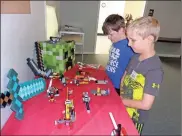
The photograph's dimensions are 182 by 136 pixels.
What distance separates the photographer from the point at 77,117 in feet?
2.41

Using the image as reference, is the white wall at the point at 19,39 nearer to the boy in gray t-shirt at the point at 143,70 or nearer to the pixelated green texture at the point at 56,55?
the pixelated green texture at the point at 56,55

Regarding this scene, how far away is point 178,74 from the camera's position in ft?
10.8

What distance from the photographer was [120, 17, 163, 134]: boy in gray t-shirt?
0.81 m

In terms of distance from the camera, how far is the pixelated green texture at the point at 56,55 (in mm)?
1104

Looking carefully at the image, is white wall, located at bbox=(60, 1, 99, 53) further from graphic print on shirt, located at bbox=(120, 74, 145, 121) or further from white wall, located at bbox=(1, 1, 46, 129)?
graphic print on shirt, located at bbox=(120, 74, 145, 121)

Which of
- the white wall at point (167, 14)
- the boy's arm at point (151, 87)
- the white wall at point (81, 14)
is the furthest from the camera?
the white wall at point (167, 14)

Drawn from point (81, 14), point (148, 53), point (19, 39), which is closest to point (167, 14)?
point (81, 14)

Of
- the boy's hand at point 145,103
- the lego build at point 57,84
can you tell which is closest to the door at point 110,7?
the lego build at point 57,84

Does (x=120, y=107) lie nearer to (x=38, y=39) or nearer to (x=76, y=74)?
(x=76, y=74)

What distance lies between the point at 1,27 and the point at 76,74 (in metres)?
0.61

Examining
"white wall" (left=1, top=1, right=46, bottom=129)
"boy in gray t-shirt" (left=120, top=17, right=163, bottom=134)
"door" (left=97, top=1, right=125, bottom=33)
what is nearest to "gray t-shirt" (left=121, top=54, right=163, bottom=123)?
"boy in gray t-shirt" (left=120, top=17, right=163, bottom=134)

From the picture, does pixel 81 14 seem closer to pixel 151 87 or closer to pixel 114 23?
pixel 114 23

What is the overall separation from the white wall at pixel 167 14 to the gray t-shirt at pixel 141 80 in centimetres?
→ 345

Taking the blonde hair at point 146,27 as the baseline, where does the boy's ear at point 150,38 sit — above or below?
below
